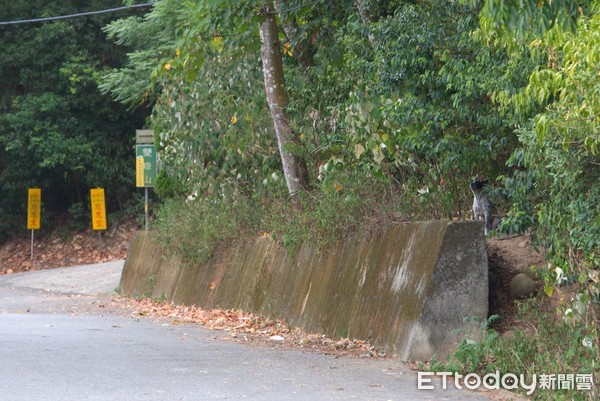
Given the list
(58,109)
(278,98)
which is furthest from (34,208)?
(278,98)

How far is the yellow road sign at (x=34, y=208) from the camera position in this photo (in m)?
39.6

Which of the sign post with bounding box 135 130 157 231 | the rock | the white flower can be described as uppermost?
the sign post with bounding box 135 130 157 231

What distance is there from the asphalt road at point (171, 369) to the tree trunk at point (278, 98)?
3.24 metres

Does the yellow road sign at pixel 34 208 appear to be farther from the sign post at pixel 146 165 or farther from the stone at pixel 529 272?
the stone at pixel 529 272

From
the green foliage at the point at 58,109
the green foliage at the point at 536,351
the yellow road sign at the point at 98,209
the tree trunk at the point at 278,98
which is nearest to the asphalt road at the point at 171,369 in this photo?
the green foliage at the point at 536,351

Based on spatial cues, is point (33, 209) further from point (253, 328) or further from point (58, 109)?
point (253, 328)

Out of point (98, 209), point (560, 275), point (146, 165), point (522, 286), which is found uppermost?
point (146, 165)

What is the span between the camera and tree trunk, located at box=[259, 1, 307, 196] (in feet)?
57.5

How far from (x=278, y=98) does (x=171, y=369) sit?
8.09 meters

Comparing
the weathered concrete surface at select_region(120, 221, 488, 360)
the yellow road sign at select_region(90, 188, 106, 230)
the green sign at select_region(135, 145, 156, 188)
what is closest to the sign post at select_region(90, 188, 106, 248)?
the yellow road sign at select_region(90, 188, 106, 230)

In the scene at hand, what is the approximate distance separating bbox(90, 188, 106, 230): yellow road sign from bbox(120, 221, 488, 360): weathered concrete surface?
20680mm

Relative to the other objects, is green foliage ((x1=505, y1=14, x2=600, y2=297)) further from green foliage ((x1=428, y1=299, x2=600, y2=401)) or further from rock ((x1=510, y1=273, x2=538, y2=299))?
rock ((x1=510, y1=273, x2=538, y2=299))

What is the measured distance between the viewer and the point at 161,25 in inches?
1164

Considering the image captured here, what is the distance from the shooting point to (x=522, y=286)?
11.7 meters
